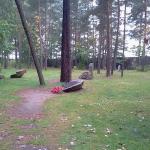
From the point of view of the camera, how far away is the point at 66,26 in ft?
70.5

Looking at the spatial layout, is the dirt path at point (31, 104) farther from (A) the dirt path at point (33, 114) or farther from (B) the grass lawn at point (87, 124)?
(B) the grass lawn at point (87, 124)

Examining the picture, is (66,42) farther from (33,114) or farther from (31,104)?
(33,114)

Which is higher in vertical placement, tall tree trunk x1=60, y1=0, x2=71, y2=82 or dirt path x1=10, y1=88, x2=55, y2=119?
tall tree trunk x1=60, y1=0, x2=71, y2=82

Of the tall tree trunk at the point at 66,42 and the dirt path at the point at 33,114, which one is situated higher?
the tall tree trunk at the point at 66,42

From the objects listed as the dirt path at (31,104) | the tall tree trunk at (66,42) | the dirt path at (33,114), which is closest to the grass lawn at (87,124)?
the dirt path at (33,114)

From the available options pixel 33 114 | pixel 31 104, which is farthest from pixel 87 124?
pixel 31 104

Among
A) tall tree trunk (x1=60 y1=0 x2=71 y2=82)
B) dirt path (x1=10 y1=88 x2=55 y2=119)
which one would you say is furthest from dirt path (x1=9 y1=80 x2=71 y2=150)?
tall tree trunk (x1=60 y1=0 x2=71 y2=82)

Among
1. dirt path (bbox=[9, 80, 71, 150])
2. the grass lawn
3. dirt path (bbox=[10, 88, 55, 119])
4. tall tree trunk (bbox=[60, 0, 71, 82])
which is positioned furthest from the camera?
tall tree trunk (bbox=[60, 0, 71, 82])

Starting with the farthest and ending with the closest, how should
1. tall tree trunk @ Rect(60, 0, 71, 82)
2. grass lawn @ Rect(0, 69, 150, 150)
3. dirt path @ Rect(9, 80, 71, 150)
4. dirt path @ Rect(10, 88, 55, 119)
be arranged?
tall tree trunk @ Rect(60, 0, 71, 82) → dirt path @ Rect(10, 88, 55, 119) → grass lawn @ Rect(0, 69, 150, 150) → dirt path @ Rect(9, 80, 71, 150)

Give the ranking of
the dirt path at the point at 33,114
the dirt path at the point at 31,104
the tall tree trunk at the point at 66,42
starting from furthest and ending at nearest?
the tall tree trunk at the point at 66,42
the dirt path at the point at 31,104
the dirt path at the point at 33,114

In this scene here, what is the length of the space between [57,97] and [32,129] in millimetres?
6188

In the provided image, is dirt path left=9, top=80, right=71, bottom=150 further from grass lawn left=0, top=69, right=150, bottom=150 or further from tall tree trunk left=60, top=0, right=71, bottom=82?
tall tree trunk left=60, top=0, right=71, bottom=82

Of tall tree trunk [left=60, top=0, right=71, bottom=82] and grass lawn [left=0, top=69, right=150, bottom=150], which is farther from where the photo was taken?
tall tree trunk [left=60, top=0, right=71, bottom=82]

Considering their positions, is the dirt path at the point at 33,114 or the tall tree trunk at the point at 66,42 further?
the tall tree trunk at the point at 66,42
